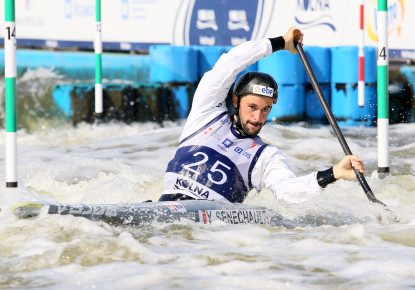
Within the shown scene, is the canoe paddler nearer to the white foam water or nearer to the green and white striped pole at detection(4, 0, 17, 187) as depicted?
the white foam water

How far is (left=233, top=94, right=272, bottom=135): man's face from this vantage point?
4.15 m

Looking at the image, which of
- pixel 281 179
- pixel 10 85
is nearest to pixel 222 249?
pixel 281 179

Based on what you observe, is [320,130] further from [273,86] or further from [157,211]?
[157,211]

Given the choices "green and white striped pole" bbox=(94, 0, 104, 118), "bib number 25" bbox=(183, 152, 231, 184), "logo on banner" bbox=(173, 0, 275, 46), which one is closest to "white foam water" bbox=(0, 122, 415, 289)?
"bib number 25" bbox=(183, 152, 231, 184)

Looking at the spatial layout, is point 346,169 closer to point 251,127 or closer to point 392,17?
point 251,127

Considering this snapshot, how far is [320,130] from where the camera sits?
8.75m

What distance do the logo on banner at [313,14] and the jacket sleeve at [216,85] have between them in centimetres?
573

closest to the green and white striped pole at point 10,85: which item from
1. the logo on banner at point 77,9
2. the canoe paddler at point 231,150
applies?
the canoe paddler at point 231,150

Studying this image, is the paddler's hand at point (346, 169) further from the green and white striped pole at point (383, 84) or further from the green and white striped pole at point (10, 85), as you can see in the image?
the green and white striped pole at point (10, 85)

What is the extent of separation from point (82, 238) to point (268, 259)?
0.85 m

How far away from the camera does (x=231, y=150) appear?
13.6ft

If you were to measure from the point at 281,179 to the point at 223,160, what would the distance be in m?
0.35

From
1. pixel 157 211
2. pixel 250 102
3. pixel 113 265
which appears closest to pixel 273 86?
pixel 250 102

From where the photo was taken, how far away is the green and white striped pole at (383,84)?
561cm
